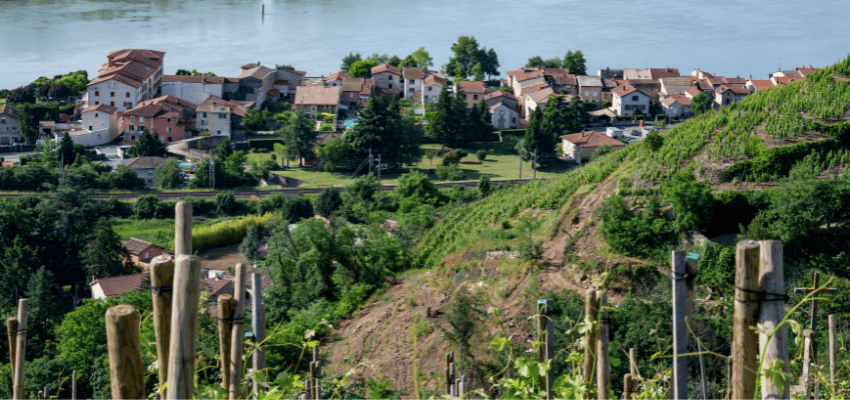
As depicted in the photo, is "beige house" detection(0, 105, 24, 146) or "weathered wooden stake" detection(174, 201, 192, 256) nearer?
"weathered wooden stake" detection(174, 201, 192, 256)

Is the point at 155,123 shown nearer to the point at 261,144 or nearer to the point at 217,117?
the point at 217,117

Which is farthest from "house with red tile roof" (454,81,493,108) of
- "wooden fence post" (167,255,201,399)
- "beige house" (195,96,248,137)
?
"wooden fence post" (167,255,201,399)

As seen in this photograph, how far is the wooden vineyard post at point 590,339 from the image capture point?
1619mm

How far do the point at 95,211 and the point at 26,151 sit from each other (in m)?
8.63

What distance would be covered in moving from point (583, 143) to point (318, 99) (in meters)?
8.37

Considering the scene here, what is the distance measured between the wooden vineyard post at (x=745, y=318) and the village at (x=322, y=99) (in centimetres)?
1898

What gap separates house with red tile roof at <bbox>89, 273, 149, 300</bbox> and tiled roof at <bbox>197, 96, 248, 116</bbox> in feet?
36.0

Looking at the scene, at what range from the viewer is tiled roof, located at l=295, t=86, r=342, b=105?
78.2 ft

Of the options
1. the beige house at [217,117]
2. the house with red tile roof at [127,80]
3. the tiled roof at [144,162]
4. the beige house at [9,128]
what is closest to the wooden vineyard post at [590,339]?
the tiled roof at [144,162]

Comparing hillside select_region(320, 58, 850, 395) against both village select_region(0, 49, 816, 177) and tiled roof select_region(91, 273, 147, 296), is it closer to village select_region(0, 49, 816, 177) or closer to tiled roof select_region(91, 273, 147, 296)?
tiled roof select_region(91, 273, 147, 296)

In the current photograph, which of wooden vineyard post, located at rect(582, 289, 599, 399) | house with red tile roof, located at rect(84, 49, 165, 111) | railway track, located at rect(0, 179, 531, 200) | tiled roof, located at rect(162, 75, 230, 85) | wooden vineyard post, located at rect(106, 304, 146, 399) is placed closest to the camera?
wooden vineyard post, located at rect(106, 304, 146, 399)

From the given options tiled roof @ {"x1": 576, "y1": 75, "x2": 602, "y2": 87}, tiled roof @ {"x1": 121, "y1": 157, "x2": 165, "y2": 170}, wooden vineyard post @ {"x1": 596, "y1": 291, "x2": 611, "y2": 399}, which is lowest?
Answer: tiled roof @ {"x1": 121, "y1": 157, "x2": 165, "y2": 170}

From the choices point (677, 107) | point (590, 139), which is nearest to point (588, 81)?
point (677, 107)

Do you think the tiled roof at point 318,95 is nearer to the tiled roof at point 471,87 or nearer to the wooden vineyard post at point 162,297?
the tiled roof at point 471,87
